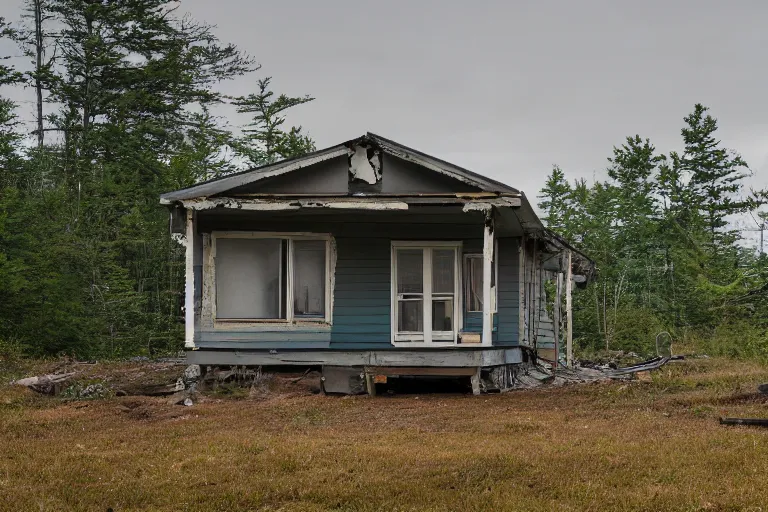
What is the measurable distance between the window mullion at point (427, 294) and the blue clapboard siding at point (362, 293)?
2.31 feet

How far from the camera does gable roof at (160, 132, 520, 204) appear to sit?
16.6 meters

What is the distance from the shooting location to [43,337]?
28.4m

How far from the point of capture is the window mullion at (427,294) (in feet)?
58.6

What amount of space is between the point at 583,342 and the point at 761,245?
16.4 m

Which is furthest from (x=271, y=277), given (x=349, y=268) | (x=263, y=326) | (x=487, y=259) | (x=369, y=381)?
(x=487, y=259)

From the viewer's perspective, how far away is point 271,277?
17906 mm

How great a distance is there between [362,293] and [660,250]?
28.1 m

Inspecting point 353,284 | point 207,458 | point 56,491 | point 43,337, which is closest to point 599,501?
point 207,458

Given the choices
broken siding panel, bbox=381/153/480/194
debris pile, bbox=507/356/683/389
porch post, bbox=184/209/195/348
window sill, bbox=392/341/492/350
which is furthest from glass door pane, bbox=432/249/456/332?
porch post, bbox=184/209/195/348

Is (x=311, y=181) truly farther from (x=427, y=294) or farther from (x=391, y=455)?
(x=391, y=455)

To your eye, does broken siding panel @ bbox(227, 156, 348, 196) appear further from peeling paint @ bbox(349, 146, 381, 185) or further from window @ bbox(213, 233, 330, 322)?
window @ bbox(213, 233, 330, 322)

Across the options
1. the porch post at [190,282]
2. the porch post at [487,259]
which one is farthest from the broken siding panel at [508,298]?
the porch post at [190,282]

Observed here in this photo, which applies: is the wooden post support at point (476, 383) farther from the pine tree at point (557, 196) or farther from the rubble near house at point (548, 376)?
the pine tree at point (557, 196)

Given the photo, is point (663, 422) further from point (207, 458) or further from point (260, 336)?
point (260, 336)
